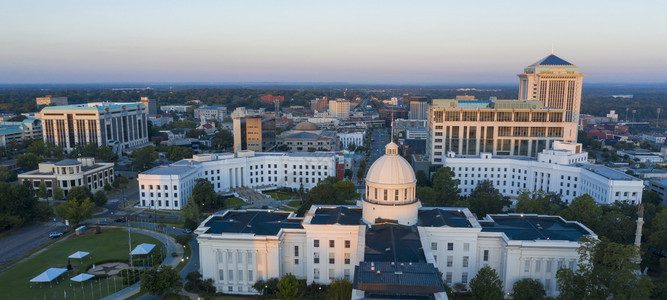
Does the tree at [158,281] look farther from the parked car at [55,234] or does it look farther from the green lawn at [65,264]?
the parked car at [55,234]

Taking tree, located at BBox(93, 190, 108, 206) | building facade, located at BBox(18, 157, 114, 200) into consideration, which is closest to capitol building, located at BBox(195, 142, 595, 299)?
tree, located at BBox(93, 190, 108, 206)

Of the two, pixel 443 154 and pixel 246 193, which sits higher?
pixel 443 154

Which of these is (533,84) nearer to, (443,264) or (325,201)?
(325,201)

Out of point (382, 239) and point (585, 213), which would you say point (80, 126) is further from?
point (585, 213)

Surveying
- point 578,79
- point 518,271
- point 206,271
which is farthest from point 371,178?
point 578,79

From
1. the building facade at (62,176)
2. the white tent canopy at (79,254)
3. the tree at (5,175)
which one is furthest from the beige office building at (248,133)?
the white tent canopy at (79,254)

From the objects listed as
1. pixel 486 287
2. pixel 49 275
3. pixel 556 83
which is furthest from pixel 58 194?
pixel 556 83
